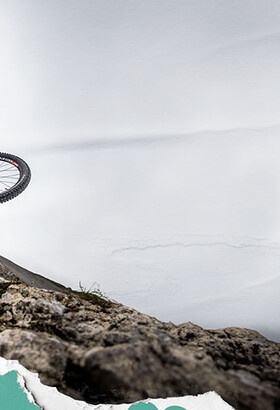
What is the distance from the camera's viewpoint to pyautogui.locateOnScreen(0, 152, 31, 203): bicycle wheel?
6.02m

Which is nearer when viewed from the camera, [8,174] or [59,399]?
[59,399]

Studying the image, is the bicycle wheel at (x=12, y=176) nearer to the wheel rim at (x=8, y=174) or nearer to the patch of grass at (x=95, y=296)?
the wheel rim at (x=8, y=174)

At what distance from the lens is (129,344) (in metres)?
2.39

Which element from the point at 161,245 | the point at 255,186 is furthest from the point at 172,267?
the point at 255,186

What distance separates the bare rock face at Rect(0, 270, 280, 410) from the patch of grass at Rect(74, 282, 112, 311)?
53 centimetres

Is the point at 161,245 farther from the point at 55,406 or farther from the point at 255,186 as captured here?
the point at 55,406

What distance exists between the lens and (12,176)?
6.54 metres

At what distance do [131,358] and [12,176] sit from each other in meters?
4.89

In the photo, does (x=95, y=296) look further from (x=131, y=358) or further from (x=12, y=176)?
(x=12, y=176)

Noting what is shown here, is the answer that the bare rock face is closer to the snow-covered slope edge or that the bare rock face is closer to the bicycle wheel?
the snow-covered slope edge

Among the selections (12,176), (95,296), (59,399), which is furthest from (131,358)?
(12,176)

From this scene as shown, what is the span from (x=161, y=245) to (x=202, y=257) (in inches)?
23.0

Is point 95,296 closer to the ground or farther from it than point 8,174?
closer to the ground

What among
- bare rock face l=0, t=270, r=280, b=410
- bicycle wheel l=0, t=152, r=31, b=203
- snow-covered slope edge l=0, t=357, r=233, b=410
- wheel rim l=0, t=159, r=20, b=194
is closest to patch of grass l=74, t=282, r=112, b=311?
bare rock face l=0, t=270, r=280, b=410
